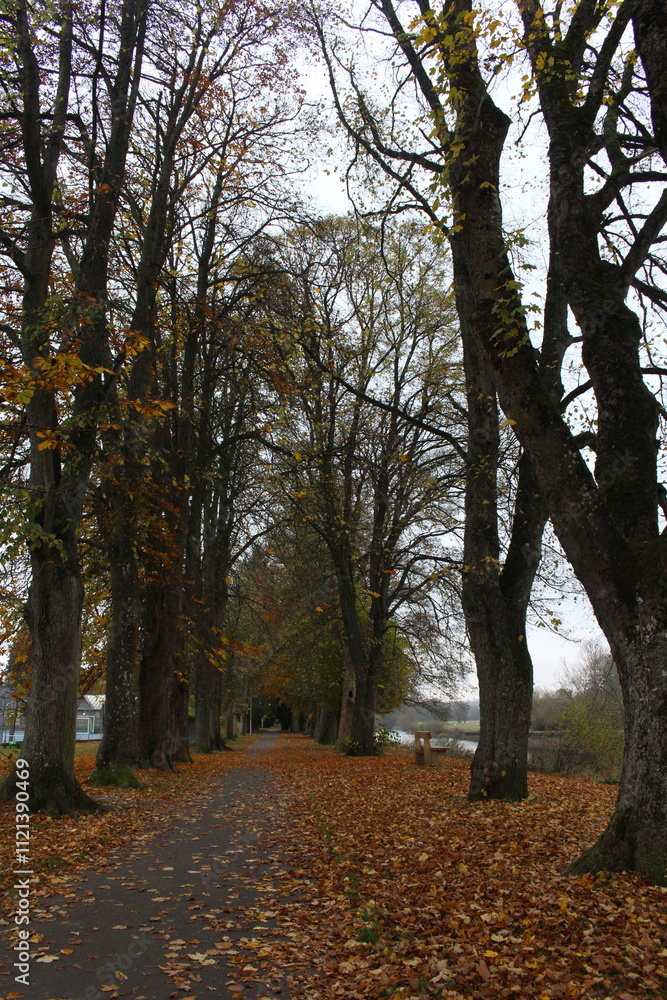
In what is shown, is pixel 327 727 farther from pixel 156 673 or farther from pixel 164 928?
pixel 164 928

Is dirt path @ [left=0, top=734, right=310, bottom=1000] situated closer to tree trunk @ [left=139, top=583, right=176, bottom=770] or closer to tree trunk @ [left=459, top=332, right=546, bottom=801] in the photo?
tree trunk @ [left=459, top=332, right=546, bottom=801]

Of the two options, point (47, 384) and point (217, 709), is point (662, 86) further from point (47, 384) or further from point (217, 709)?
point (217, 709)

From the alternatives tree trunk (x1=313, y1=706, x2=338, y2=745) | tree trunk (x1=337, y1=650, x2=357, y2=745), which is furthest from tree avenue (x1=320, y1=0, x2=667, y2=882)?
tree trunk (x1=313, y1=706, x2=338, y2=745)

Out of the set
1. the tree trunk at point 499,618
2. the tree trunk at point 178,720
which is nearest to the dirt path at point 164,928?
the tree trunk at point 499,618

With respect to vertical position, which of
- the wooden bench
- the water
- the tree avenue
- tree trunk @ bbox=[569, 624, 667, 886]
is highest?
the tree avenue

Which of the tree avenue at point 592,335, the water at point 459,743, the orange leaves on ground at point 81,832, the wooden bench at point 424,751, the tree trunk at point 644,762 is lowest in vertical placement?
the water at point 459,743

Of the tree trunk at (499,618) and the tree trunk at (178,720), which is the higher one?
the tree trunk at (499,618)

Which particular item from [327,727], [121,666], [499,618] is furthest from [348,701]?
[499,618]

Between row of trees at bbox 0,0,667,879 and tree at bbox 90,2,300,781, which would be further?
tree at bbox 90,2,300,781

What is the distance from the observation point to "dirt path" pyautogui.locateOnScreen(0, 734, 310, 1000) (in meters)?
3.83

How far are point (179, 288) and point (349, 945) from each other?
45.5 feet

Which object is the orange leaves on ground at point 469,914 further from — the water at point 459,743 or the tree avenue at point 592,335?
the water at point 459,743

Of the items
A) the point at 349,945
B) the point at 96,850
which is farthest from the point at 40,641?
the point at 349,945

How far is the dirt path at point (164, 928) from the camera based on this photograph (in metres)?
3.83
